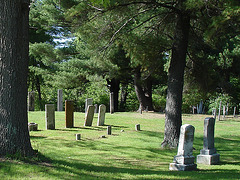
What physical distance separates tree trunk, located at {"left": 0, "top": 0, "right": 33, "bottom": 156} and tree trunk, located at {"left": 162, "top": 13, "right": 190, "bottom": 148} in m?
5.82

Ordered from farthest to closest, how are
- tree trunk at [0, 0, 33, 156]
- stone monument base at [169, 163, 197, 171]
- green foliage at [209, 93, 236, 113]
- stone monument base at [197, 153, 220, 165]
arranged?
green foliage at [209, 93, 236, 113], stone monument base at [197, 153, 220, 165], stone monument base at [169, 163, 197, 171], tree trunk at [0, 0, 33, 156]

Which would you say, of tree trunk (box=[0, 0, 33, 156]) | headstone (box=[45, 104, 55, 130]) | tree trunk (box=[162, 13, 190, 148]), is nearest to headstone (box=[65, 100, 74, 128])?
headstone (box=[45, 104, 55, 130])

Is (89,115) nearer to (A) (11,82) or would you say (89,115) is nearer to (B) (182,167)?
(B) (182,167)

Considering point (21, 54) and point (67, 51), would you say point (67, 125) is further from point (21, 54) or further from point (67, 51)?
point (67, 51)

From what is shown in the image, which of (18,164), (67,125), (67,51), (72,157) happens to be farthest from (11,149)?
(67,51)

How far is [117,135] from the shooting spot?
1312 cm

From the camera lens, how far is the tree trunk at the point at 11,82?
21.8ft

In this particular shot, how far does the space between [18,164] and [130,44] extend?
734 centimetres

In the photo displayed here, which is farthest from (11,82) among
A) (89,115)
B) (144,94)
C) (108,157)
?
(144,94)

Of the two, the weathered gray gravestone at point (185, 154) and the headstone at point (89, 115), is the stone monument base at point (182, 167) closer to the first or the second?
the weathered gray gravestone at point (185, 154)

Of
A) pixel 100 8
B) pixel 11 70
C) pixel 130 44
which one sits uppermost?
pixel 100 8

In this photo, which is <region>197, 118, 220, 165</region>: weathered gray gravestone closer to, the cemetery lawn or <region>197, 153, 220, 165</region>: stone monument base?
<region>197, 153, 220, 165</region>: stone monument base

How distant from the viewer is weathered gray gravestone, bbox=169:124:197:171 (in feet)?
25.2

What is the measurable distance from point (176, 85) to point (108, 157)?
3790 millimetres
